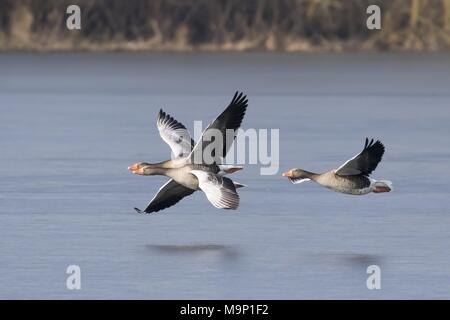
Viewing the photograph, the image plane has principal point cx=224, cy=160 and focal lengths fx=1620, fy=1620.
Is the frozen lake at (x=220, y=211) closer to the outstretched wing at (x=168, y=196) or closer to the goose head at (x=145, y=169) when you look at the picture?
the outstretched wing at (x=168, y=196)

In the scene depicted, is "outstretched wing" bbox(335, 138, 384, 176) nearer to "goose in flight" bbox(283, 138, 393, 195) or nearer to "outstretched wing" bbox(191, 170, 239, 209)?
"goose in flight" bbox(283, 138, 393, 195)

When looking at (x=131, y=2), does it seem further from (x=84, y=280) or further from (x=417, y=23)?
(x=84, y=280)

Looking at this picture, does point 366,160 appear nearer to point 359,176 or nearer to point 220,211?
point 359,176

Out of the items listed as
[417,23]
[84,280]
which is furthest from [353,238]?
[417,23]

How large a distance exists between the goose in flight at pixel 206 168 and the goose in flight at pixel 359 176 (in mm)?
727

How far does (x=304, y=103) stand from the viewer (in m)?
23.6

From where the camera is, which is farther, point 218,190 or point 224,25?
point 224,25

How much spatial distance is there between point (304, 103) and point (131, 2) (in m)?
17.0

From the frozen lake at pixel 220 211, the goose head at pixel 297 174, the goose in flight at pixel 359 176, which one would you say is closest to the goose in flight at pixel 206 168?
the frozen lake at pixel 220 211

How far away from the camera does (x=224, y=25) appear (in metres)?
39.0

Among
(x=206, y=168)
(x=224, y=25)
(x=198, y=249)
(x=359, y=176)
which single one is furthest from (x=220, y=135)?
(x=224, y=25)

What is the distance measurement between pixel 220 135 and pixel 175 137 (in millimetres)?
821

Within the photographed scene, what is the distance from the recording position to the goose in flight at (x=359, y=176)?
11750mm

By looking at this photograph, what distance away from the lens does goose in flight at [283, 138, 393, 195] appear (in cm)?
1175
